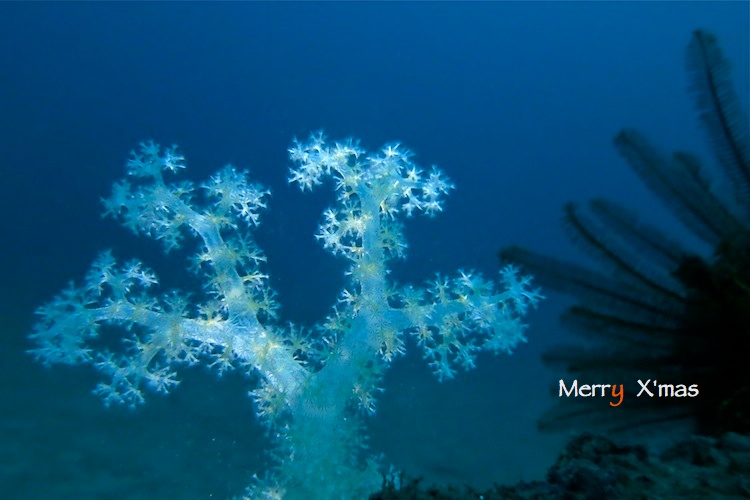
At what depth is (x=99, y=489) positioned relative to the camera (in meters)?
4.84

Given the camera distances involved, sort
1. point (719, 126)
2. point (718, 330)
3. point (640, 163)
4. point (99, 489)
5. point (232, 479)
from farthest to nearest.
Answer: point (232, 479) → point (99, 489) → point (640, 163) → point (719, 126) → point (718, 330)

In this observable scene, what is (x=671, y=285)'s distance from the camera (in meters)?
2.53

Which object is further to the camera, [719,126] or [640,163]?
[640,163]

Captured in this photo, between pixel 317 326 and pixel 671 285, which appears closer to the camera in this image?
pixel 671 285

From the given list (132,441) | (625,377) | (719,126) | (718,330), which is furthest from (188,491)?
(719,126)

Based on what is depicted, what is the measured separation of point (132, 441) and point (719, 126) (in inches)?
250

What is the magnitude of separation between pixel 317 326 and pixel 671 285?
7.78ft

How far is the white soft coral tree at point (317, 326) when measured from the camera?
3557mm

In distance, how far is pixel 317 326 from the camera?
149 inches

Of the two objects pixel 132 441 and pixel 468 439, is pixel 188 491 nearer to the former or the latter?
pixel 132 441

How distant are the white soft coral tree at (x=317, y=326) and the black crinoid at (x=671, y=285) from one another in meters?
1.12

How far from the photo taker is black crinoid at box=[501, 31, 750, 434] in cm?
227

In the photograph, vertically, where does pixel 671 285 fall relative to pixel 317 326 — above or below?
below

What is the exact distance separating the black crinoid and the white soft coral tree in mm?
1119
